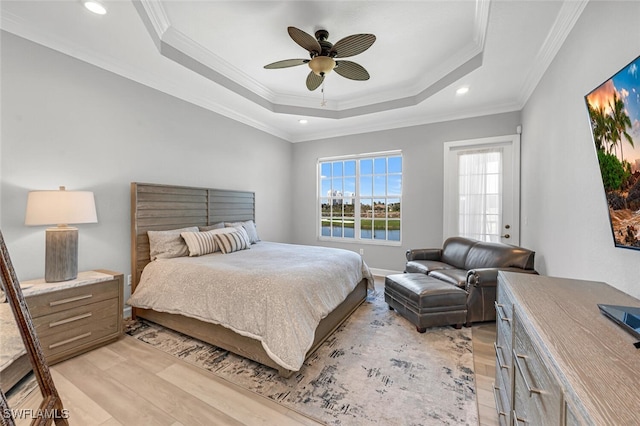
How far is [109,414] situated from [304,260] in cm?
177

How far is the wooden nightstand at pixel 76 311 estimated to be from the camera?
1988mm

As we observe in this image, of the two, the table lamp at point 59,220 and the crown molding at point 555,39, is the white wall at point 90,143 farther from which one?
the crown molding at point 555,39

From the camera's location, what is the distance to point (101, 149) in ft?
9.03

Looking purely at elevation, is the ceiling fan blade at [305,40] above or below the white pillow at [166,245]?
above

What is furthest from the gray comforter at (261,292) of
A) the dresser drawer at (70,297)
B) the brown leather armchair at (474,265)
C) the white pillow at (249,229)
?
the brown leather armchair at (474,265)

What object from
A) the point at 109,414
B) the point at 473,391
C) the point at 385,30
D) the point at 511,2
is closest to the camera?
the point at 109,414

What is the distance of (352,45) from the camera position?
7.59 feet

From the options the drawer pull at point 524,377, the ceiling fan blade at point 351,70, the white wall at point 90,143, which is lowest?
the drawer pull at point 524,377

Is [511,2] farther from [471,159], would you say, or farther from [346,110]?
[346,110]

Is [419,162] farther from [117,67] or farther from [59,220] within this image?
[59,220]

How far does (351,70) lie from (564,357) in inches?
108

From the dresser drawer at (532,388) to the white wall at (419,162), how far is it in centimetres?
346

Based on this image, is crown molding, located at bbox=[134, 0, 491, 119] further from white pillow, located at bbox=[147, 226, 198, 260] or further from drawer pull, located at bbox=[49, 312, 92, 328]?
drawer pull, located at bbox=[49, 312, 92, 328]

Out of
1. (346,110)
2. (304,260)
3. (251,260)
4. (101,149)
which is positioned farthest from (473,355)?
(101,149)
